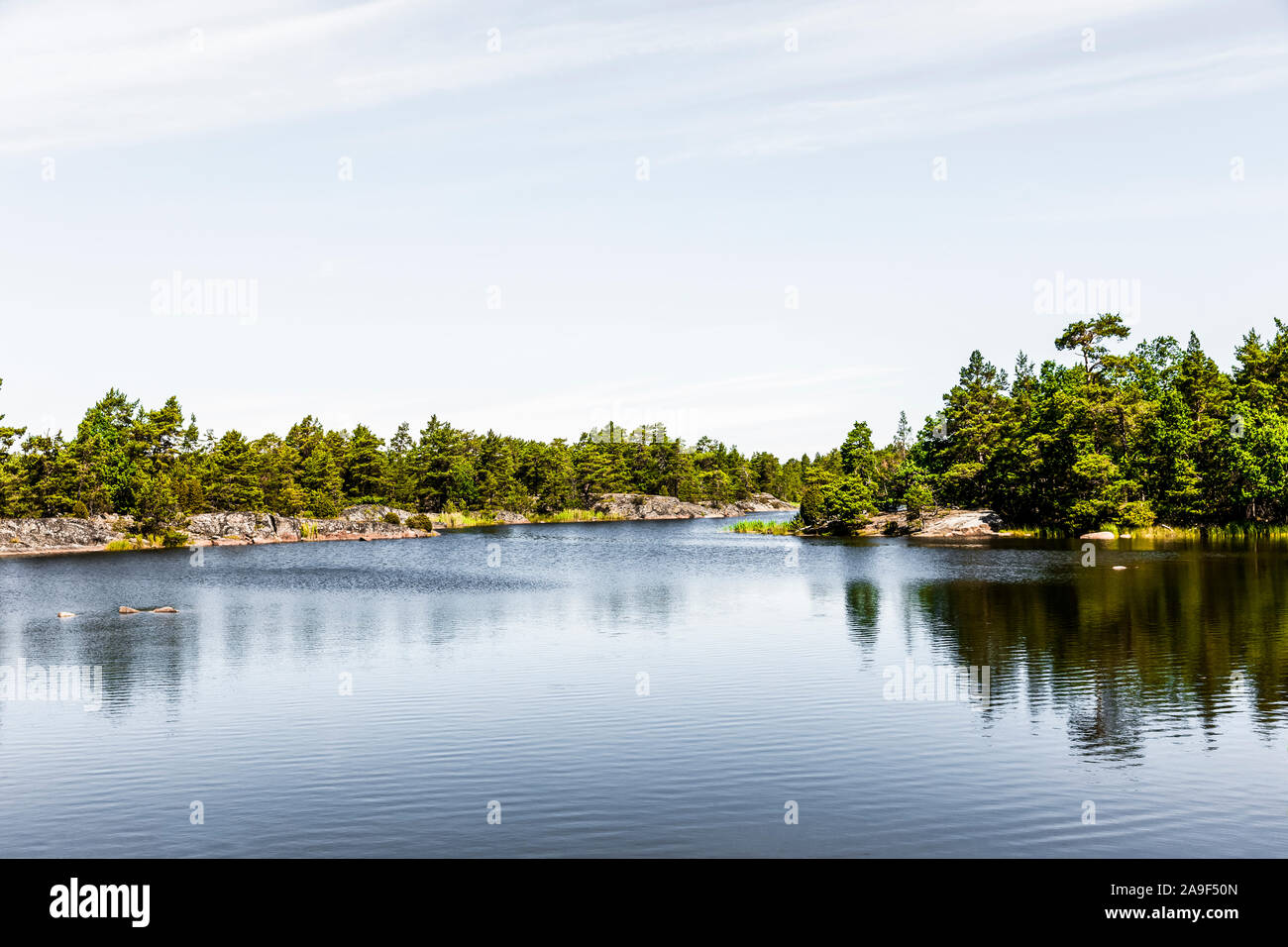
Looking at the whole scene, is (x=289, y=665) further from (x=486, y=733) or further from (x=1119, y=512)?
(x=1119, y=512)

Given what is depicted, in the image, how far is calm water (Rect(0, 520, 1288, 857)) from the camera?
55.3 feet

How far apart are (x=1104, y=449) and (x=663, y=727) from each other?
9099cm

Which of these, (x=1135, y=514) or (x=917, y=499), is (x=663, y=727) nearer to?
(x=1135, y=514)

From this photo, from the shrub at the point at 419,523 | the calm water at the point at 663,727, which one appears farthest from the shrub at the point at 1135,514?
the shrub at the point at 419,523

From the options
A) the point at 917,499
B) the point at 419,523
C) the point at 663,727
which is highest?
the point at 917,499

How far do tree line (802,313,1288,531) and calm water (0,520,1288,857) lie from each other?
45.0 meters

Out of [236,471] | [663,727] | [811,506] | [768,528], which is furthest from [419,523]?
[663,727]

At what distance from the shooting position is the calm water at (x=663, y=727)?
16.9 meters

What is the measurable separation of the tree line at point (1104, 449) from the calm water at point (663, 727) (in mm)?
44998

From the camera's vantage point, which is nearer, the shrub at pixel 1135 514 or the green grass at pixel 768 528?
the shrub at pixel 1135 514

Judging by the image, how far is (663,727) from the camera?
2420 cm

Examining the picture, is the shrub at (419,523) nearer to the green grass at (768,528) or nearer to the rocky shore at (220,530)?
the rocky shore at (220,530)

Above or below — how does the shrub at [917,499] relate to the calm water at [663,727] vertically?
above
